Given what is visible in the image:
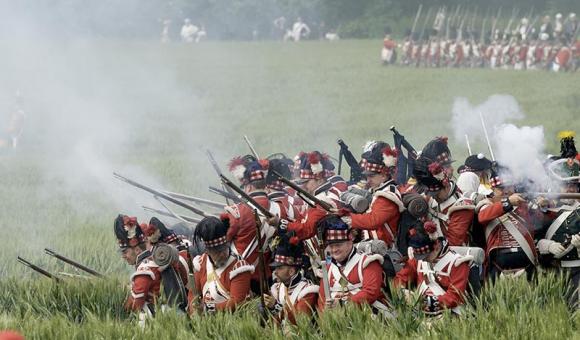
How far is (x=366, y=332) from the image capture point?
9188mm

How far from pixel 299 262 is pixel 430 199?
136 centimetres

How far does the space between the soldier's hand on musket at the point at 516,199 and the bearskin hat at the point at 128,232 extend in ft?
11.1

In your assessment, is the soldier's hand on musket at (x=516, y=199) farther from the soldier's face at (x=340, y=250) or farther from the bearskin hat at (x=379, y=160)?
the bearskin hat at (x=379, y=160)

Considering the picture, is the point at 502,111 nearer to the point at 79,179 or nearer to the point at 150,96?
the point at 79,179

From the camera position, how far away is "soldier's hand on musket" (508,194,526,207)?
33.0 ft

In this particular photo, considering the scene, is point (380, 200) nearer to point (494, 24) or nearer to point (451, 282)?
point (451, 282)

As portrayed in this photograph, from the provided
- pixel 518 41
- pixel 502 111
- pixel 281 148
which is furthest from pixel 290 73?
pixel 502 111

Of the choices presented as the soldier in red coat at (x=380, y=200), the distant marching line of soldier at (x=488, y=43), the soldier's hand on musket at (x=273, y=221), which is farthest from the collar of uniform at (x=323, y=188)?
the distant marching line of soldier at (x=488, y=43)

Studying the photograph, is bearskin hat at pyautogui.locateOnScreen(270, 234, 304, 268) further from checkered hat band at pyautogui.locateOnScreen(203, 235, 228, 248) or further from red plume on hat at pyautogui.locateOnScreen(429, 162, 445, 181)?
red plume on hat at pyautogui.locateOnScreen(429, 162, 445, 181)

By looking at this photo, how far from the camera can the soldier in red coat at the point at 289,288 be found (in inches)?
392

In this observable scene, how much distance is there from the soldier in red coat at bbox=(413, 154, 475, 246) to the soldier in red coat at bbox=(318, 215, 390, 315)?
0.74 m

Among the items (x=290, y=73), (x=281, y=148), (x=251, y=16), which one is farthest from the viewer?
(x=290, y=73)

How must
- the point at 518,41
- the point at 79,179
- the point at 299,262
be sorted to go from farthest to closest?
the point at 518,41 < the point at 79,179 < the point at 299,262

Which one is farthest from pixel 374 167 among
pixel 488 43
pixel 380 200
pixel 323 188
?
pixel 488 43
